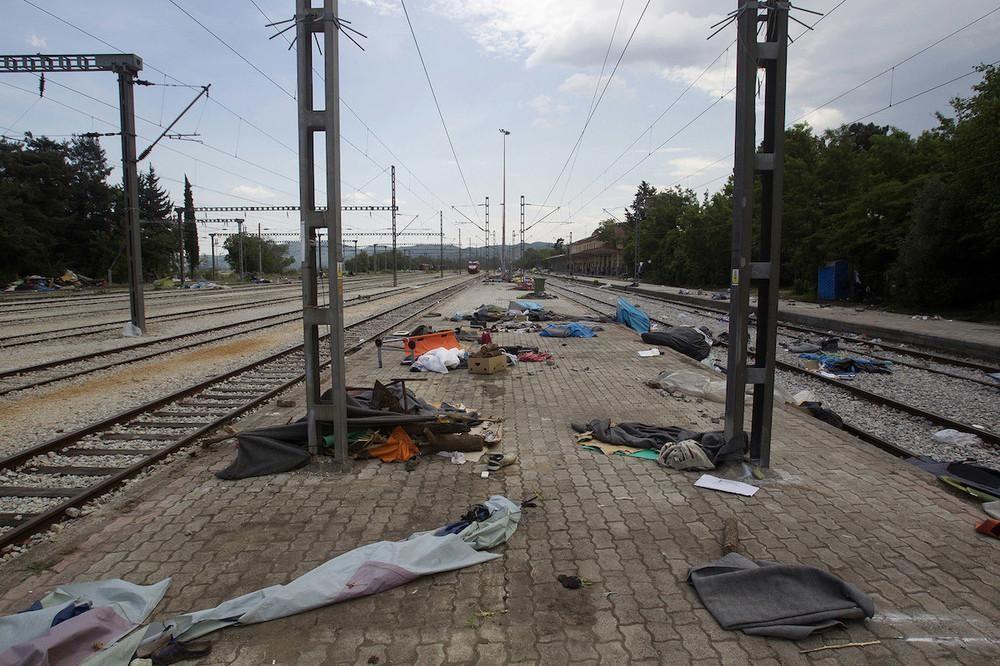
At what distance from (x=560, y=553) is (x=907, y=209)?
30.4 meters

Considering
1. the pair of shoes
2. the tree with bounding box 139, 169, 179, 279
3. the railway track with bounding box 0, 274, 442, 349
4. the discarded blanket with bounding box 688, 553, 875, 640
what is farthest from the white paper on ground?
the tree with bounding box 139, 169, 179, 279

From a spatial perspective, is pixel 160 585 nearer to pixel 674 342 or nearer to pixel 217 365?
pixel 217 365

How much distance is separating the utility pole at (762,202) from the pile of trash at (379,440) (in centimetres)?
226

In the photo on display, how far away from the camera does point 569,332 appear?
16.3 metres

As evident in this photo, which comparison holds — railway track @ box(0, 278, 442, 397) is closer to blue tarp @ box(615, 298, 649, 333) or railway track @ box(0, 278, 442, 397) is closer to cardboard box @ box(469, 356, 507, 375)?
cardboard box @ box(469, 356, 507, 375)

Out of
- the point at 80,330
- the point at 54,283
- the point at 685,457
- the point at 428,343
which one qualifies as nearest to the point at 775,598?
the point at 685,457

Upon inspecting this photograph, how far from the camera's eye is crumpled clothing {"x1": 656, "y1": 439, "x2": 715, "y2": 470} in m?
5.32

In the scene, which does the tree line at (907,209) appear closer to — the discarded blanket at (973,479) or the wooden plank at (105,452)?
the discarded blanket at (973,479)

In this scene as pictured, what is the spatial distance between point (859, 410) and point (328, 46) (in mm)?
8728

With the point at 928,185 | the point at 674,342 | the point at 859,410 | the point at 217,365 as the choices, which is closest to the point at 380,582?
the point at 859,410

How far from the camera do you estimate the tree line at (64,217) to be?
1820 inches

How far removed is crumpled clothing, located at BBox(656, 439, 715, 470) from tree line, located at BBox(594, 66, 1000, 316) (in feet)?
68.2

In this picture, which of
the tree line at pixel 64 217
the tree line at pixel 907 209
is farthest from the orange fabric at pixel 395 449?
the tree line at pixel 64 217

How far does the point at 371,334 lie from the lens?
17.1 metres
